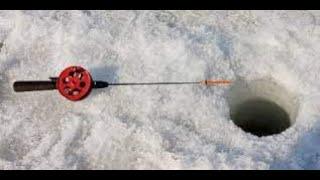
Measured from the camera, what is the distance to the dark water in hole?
3.07 meters

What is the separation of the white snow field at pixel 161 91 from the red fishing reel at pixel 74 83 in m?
0.06

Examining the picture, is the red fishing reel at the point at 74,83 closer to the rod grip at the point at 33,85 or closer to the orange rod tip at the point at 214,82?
the rod grip at the point at 33,85

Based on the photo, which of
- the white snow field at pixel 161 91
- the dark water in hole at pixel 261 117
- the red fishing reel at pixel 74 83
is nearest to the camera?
the white snow field at pixel 161 91

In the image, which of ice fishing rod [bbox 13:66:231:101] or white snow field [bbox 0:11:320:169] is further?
ice fishing rod [bbox 13:66:231:101]

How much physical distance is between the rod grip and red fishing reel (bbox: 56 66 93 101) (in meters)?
0.05

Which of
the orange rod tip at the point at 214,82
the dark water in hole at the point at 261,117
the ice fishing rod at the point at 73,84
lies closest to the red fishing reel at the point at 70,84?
the ice fishing rod at the point at 73,84

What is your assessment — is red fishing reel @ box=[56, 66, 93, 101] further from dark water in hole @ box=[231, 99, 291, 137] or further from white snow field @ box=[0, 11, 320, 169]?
dark water in hole @ box=[231, 99, 291, 137]

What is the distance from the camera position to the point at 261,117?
10.5 ft

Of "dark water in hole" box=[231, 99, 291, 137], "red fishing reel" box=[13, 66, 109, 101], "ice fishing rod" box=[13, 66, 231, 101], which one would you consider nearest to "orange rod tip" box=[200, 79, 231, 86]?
"ice fishing rod" box=[13, 66, 231, 101]

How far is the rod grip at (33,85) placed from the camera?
3.00 m

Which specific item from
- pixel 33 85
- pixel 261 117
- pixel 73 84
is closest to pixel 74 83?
pixel 73 84

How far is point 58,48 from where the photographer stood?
324 cm

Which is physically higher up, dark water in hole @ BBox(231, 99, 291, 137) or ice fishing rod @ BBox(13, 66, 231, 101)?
ice fishing rod @ BBox(13, 66, 231, 101)
